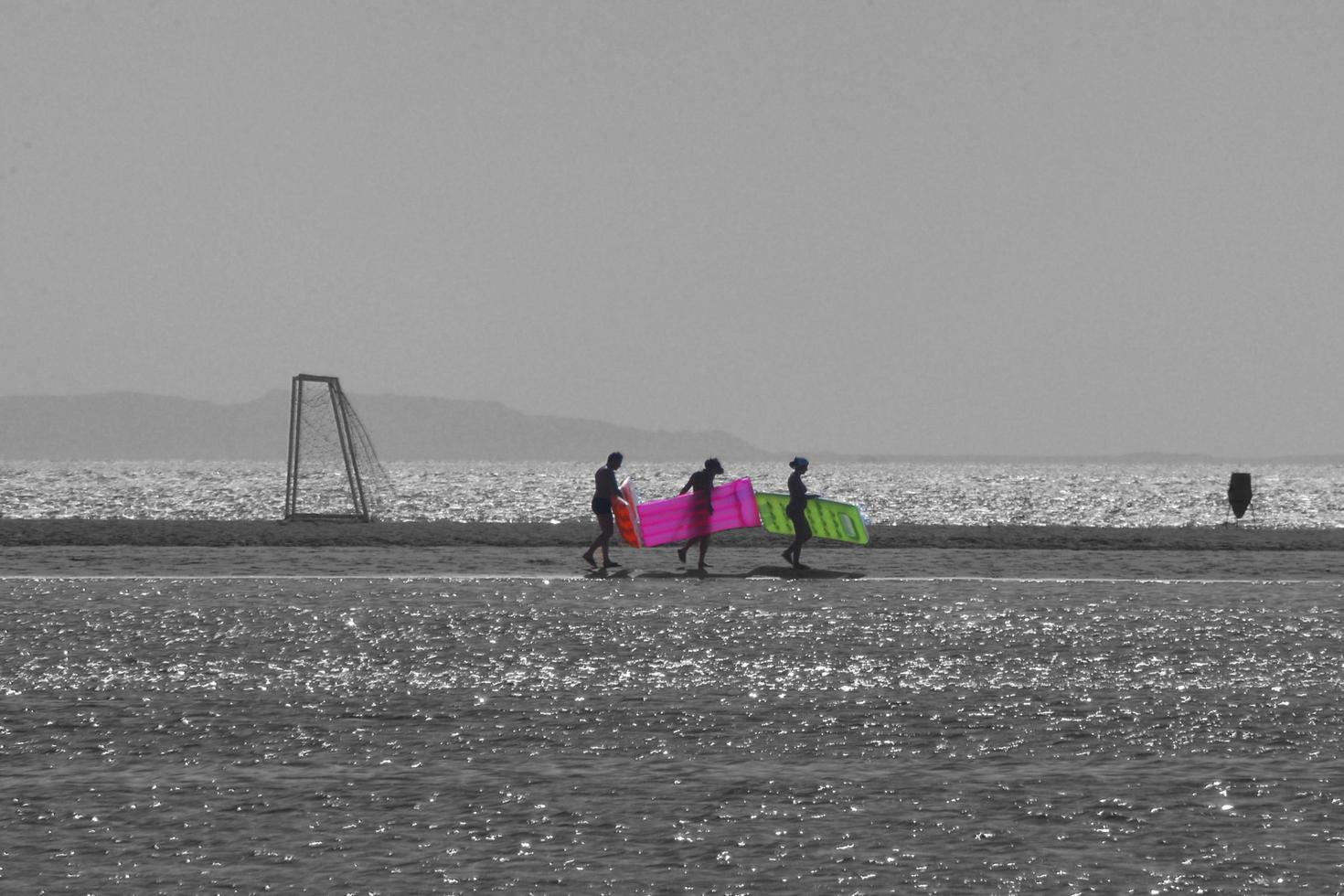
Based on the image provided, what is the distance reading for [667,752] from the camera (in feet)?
30.5

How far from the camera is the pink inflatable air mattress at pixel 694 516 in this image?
2350cm

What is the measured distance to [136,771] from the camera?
8.59 metres

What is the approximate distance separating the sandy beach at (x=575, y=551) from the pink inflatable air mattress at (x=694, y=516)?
504 mm

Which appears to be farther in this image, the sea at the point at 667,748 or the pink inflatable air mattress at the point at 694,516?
the pink inflatable air mattress at the point at 694,516

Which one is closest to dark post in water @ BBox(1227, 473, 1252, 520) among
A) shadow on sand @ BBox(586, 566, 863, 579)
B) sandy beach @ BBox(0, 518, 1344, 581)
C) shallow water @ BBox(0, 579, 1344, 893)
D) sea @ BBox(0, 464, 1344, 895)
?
sandy beach @ BBox(0, 518, 1344, 581)

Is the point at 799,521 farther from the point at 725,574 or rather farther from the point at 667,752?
the point at 667,752

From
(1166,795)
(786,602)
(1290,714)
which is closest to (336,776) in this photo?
(1166,795)

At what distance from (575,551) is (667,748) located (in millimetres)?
17892

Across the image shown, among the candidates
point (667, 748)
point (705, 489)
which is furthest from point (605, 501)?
point (667, 748)

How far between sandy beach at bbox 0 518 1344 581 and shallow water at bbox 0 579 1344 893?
20.1ft

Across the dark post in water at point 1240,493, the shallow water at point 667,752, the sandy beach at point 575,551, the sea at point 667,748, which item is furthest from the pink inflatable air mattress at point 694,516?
the dark post in water at point 1240,493

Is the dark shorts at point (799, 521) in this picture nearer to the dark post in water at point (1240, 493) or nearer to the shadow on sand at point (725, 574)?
the shadow on sand at point (725, 574)

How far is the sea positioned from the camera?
6.81 meters

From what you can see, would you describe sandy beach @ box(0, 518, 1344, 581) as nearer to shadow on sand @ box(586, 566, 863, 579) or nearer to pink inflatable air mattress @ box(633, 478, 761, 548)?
shadow on sand @ box(586, 566, 863, 579)
